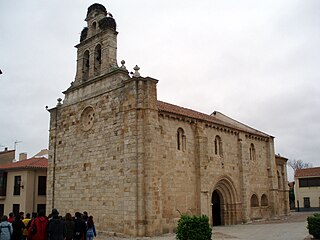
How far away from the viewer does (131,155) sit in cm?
1875

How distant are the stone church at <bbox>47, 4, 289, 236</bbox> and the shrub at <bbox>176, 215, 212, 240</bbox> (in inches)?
177

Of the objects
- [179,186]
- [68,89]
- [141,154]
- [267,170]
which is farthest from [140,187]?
[267,170]

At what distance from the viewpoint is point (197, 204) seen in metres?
22.0

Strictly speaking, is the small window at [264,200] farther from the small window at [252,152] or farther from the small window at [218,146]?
the small window at [218,146]

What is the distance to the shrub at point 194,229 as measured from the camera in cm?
1320

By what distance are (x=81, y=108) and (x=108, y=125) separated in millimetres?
3542

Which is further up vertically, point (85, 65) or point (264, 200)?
point (85, 65)

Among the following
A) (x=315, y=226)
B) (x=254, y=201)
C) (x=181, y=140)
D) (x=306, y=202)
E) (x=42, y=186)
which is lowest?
(x=306, y=202)

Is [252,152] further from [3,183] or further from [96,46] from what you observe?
[3,183]

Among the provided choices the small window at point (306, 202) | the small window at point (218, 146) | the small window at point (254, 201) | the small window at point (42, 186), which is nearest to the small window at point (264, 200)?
the small window at point (254, 201)

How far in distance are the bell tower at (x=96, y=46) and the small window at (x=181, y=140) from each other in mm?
5875

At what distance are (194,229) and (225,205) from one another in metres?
13.1

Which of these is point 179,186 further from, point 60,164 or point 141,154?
point 60,164

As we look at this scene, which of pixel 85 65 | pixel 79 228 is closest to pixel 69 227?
pixel 79 228
